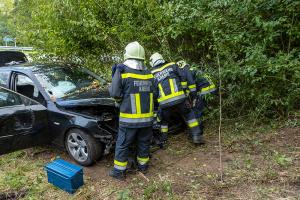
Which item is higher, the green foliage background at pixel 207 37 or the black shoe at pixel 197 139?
the green foliage background at pixel 207 37

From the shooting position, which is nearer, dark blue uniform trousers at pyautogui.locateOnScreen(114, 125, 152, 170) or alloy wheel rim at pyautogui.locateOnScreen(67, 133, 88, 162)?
dark blue uniform trousers at pyautogui.locateOnScreen(114, 125, 152, 170)

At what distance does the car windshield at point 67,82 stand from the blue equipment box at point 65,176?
1.38 m

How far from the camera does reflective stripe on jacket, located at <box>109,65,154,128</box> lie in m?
4.26

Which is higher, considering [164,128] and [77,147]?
[164,128]

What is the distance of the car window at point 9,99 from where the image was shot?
15.8 feet

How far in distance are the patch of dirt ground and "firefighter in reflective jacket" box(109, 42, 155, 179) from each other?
414mm

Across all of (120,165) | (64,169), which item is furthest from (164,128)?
(64,169)

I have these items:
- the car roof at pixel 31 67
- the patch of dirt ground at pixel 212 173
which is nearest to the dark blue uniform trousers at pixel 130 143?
the patch of dirt ground at pixel 212 173

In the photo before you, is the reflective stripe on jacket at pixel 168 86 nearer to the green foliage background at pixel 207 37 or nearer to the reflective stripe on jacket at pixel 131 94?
the green foliage background at pixel 207 37

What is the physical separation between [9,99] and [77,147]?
1.27m

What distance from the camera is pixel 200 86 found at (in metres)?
5.85

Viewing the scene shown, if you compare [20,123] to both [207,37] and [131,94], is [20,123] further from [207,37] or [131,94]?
[207,37]

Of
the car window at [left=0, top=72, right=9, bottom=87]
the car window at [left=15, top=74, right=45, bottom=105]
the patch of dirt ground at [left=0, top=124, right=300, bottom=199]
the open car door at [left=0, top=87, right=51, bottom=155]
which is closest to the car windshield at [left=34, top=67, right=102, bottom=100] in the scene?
the car window at [left=15, top=74, right=45, bottom=105]

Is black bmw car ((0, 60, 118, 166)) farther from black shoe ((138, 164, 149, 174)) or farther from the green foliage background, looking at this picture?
the green foliage background
